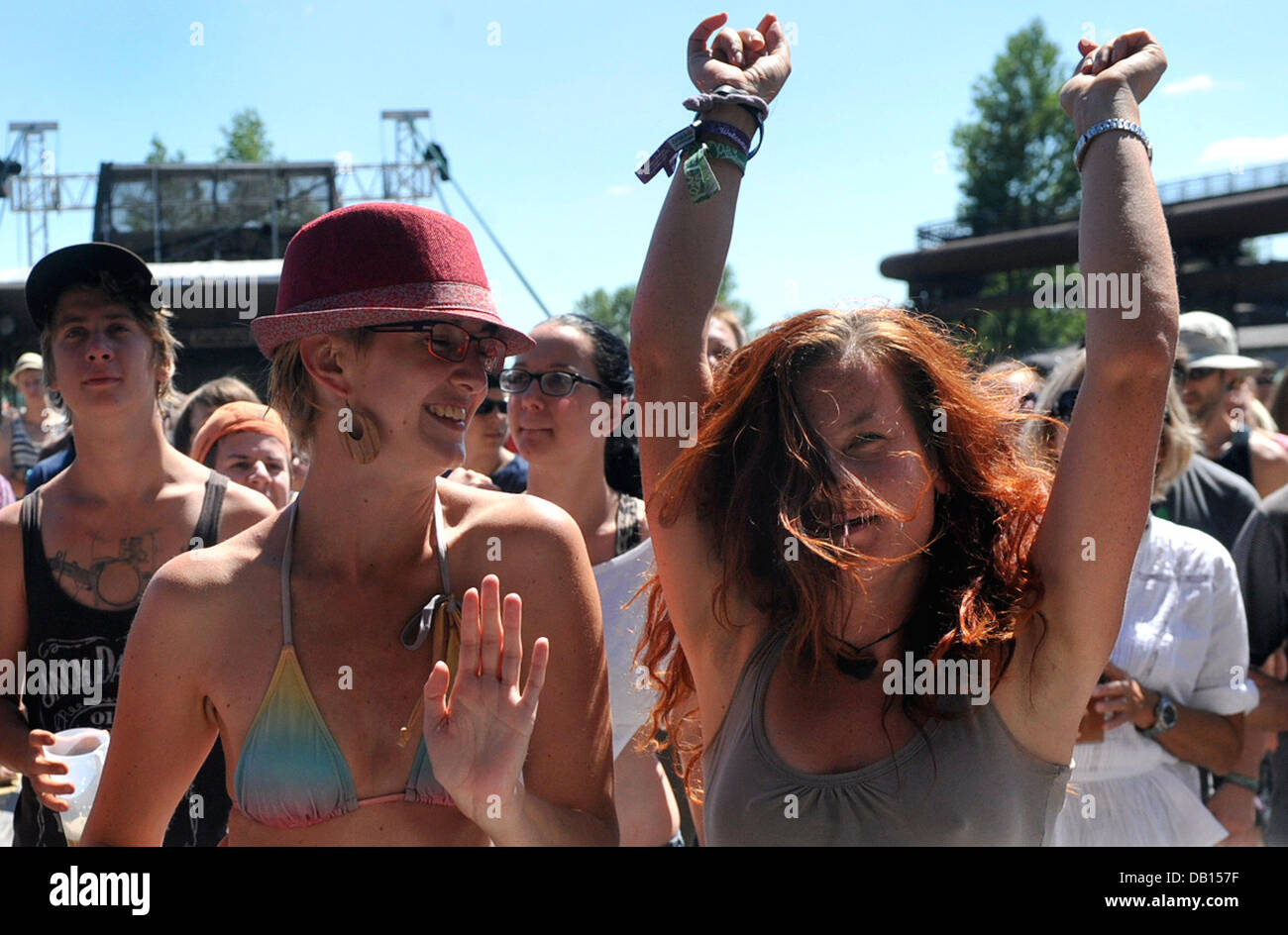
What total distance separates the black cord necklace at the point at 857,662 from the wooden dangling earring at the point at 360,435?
82cm

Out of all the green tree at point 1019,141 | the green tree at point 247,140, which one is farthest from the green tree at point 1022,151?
the green tree at point 247,140

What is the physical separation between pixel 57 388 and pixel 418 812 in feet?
5.71

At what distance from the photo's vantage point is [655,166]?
1948 millimetres

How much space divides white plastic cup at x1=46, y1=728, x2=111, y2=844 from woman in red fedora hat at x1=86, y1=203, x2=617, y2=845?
0.52 metres

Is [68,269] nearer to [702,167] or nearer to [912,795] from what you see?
[702,167]

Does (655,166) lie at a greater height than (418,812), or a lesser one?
greater

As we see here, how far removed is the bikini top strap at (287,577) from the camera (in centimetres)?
184

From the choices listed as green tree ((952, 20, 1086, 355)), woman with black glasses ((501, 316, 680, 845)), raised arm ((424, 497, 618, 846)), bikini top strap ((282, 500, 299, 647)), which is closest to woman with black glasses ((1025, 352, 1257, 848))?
woman with black glasses ((501, 316, 680, 845))

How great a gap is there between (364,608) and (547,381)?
4.70 ft

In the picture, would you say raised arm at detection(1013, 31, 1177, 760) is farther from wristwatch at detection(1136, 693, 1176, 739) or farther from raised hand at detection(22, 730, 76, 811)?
raised hand at detection(22, 730, 76, 811)

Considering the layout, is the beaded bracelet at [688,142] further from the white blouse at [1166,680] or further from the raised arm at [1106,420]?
the white blouse at [1166,680]

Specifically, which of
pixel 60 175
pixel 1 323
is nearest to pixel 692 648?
pixel 1 323

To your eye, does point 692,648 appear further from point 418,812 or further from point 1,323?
point 1,323
